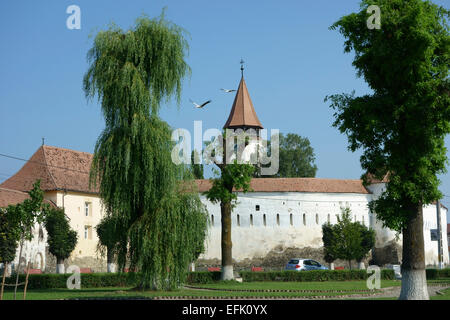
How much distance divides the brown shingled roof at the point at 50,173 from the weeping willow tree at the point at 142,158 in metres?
25.3

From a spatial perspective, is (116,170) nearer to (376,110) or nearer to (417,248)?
(376,110)

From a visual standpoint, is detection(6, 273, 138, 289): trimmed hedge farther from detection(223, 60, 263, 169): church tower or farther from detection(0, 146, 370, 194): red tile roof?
detection(223, 60, 263, 169): church tower

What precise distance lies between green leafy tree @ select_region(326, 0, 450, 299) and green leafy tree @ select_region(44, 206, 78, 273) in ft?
84.0

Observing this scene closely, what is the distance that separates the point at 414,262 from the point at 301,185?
3481 centimetres

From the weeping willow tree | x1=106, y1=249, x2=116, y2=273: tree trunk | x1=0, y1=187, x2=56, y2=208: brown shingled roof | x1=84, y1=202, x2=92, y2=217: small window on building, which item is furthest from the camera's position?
x1=84, y1=202, x2=92, y2=217: small window on building

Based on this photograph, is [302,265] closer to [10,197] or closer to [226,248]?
[226,248]

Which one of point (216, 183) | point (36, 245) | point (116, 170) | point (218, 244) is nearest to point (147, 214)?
point (116, 170)

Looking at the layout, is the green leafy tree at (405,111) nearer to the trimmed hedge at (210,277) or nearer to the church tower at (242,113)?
the trimmed hedge at (210,277)

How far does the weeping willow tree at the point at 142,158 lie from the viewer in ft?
69.2

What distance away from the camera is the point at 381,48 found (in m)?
17.4

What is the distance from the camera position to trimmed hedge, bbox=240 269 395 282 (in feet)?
111

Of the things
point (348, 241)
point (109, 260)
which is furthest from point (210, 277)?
point (348, 241)

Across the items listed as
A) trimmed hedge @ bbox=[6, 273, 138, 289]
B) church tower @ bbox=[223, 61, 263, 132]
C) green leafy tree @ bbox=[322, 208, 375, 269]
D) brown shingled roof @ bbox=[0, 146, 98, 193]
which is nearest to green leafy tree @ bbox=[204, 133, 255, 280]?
trimmed hedge @ bbox=[6, 273, 138, 289]

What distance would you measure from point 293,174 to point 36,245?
42.2m
